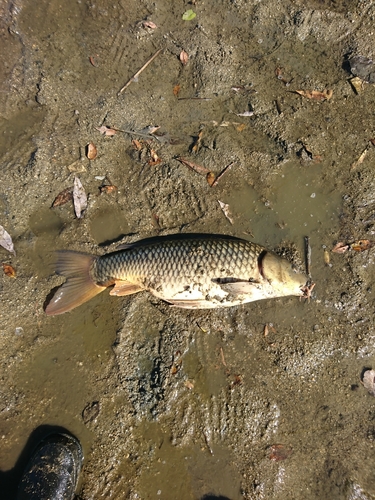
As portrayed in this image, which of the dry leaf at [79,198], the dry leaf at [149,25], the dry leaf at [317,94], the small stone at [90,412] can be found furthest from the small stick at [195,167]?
the small stone at [90,412]

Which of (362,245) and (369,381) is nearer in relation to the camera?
(369,381)

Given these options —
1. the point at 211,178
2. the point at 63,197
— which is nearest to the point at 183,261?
the point at 211,178

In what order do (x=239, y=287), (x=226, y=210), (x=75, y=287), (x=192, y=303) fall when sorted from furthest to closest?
(x=226, y=210), (x=75, y=287), (x=192, y=303), (x=239, y=287)

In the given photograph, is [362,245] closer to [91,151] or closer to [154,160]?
[154,160]

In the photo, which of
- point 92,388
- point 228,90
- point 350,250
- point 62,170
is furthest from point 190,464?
point 228,90

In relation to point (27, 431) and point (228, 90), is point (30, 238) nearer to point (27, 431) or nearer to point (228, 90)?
point (27, 431)

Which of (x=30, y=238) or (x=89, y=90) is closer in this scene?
(x=30, y=238)

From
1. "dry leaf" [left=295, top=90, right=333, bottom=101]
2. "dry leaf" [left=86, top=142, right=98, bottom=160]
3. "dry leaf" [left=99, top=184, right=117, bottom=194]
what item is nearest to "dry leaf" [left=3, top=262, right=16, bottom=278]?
"dry leaf" [left=99, top=184, right=117, bottom=194]
